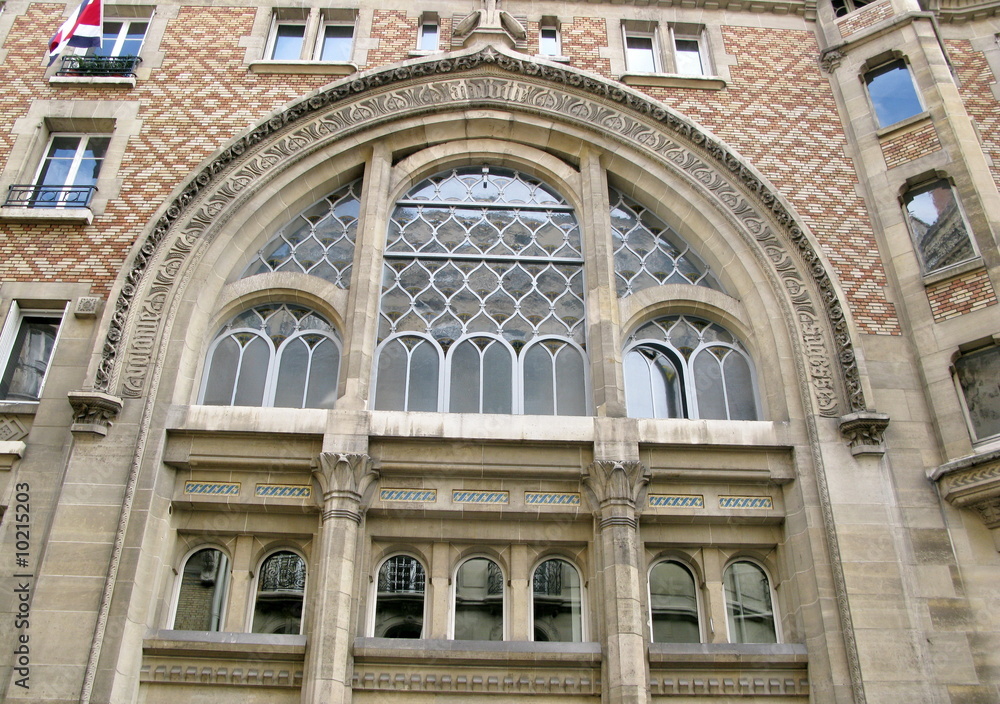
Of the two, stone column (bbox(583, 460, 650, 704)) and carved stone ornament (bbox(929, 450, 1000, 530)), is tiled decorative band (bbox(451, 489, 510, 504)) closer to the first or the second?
stone column (bbox(583, 460, 650, 704))

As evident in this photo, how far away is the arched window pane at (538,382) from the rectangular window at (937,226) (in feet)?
21.2

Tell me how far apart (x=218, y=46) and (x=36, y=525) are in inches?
401

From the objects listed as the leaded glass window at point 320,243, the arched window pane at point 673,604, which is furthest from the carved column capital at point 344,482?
the arched window pane at point 673,604

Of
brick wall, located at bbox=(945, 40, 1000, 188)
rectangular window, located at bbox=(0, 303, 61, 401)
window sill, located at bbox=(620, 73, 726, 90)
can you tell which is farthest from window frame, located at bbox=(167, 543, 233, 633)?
brick wall, located at bbox=(945, 40, 1000, 188)

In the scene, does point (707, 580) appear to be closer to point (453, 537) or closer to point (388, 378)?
point (453, 537)

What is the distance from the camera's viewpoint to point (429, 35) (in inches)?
718

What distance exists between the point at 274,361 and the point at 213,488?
2.42 metres

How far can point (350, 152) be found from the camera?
1619 cm

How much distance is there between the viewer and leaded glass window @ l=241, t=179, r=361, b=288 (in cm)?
1534

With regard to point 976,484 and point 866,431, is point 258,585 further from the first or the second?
point 976,484

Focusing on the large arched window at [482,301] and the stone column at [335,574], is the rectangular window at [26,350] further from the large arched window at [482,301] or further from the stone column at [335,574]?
the large arched window at [482,301]

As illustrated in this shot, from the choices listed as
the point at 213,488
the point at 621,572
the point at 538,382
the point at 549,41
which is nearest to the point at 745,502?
the point at 621,572

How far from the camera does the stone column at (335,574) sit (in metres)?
11.0

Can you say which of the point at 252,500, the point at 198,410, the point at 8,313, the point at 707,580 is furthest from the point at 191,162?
the point at 707,580
